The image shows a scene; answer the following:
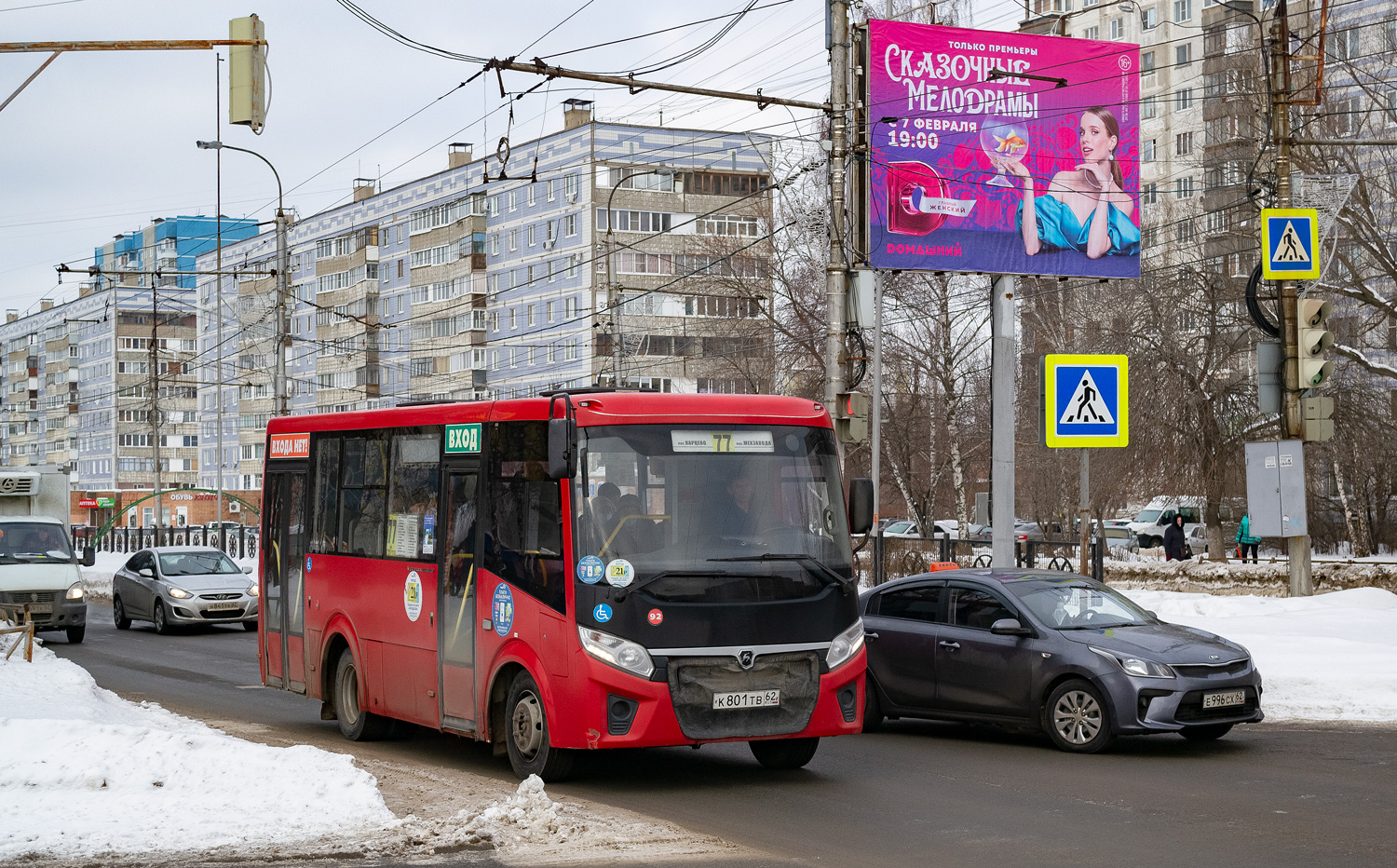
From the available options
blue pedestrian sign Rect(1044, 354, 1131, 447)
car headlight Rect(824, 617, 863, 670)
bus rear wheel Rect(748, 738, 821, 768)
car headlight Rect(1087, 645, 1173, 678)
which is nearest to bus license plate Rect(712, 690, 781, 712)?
car headlight Rect(824, 617, 863, 670)

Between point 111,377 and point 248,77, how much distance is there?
12346 cm

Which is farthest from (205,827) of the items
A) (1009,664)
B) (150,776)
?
(1009,664)

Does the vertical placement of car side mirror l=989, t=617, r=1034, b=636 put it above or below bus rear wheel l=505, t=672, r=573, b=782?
above

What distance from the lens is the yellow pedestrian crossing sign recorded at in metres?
20.1

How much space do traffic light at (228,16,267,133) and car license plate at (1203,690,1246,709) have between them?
333 inches

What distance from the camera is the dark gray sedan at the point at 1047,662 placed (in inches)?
476

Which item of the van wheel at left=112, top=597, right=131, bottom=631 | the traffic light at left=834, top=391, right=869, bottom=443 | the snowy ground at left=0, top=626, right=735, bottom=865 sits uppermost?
the traffic light at left=834, top=391, right=869, bottom=443

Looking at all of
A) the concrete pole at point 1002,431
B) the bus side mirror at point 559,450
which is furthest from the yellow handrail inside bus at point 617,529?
the concrete pole at point 1002,431

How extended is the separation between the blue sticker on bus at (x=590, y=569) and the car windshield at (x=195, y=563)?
20787 mm

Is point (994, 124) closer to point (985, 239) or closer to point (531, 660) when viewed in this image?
point (985, 239)

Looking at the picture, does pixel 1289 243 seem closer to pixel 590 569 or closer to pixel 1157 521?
pixel 590 569

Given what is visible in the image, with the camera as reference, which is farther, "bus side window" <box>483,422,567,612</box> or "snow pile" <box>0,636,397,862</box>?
"bus side window" <box>483,422,567,612</box>

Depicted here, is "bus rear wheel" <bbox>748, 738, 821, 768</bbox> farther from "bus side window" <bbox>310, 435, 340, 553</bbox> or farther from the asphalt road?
"bus side window" <bbox>310, 435, 340, 553</bbox>

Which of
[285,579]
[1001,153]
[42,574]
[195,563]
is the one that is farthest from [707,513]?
[195,563]
